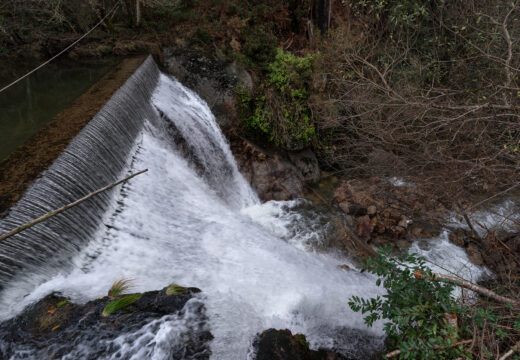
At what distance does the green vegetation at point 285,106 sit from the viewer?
24.0 ft

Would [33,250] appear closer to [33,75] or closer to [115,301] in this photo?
[115,301]

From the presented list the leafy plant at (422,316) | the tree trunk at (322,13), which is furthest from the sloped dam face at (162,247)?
the tree trunk at (322,13)

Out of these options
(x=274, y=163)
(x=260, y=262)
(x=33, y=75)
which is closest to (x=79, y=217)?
(x=260, y=262)

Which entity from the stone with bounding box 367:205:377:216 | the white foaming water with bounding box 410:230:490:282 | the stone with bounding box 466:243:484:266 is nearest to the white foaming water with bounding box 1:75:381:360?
the stone with bounding box 367:205:377:216

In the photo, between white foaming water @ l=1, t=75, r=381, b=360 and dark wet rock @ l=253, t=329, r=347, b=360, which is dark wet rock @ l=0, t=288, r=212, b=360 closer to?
white foaming water @ l=1, t=75, r=381, b=360

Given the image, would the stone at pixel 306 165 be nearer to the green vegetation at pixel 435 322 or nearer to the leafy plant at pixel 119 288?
the green vegetation at pixel 435 322

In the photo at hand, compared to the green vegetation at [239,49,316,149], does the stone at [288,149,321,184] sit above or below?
below

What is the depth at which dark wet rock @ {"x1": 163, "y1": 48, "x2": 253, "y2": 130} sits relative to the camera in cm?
741

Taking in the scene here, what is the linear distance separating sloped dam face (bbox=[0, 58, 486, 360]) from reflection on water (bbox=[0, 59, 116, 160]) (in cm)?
171

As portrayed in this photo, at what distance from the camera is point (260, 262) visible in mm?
4266

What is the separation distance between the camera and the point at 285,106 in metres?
7.39

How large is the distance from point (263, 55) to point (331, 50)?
171 cm

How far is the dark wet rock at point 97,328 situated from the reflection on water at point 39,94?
11.3 ft

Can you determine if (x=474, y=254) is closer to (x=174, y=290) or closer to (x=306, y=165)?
(x=306, y=165)
